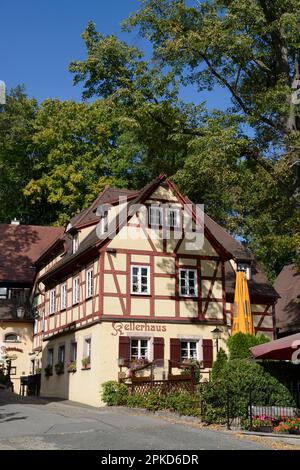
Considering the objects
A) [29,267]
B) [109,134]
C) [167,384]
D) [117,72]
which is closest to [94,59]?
[117,72]

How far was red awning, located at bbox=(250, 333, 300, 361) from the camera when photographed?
16.1m

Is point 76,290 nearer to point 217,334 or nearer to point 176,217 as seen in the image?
point 176,217

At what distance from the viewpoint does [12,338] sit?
118 feet

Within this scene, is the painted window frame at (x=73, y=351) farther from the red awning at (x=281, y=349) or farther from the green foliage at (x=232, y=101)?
the red awning at (x=281, y=349)

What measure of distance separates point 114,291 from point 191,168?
22.7 feet

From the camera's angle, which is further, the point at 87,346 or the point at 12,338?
the point at 12,338

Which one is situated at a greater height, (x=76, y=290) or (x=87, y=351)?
(x=76, y=290)

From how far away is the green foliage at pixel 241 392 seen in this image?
16.8m

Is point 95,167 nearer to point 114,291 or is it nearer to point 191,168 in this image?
point 114,291

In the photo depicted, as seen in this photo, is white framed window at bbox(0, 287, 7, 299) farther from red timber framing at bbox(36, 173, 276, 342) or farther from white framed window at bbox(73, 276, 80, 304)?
white framed window at bbox(73, 276, 80, 304)

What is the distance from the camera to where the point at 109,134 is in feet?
146

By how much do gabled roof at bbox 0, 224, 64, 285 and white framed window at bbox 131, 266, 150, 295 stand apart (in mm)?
12929

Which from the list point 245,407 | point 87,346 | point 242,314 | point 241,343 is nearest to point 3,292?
point 87,346

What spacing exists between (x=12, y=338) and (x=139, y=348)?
41.5 ft
